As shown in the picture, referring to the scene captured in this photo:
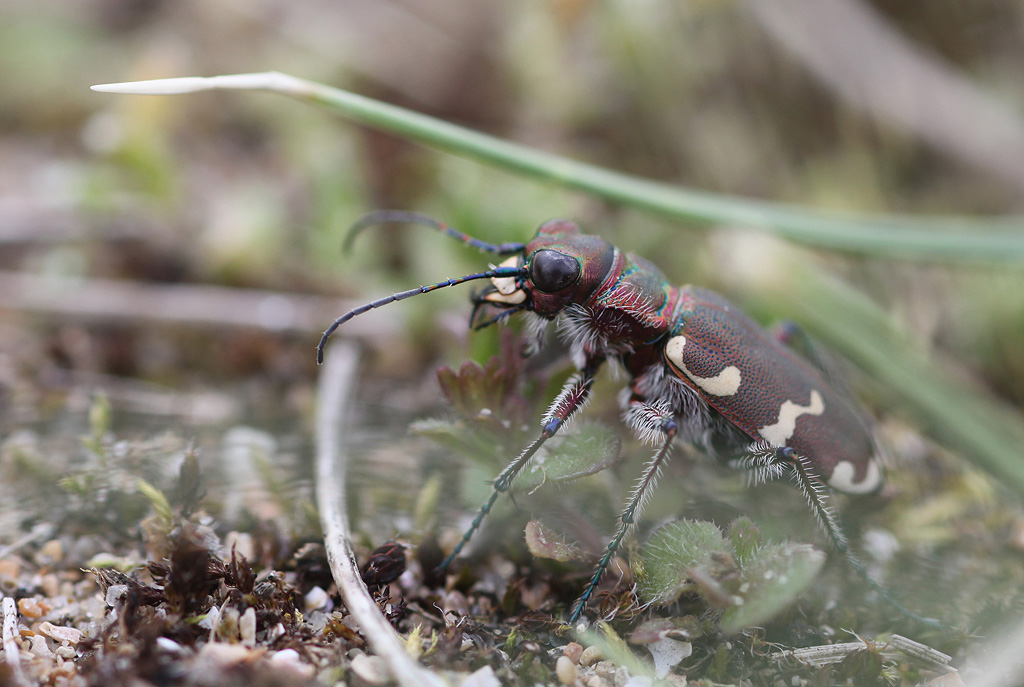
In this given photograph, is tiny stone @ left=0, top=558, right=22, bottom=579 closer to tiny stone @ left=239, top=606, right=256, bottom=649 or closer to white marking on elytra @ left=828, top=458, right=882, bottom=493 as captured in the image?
tiny stone @ left=239, top=606, right=256, bottom=649

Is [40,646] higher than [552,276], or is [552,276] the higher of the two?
[552,276]

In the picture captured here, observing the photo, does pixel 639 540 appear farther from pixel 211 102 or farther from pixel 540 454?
pixel 211 102

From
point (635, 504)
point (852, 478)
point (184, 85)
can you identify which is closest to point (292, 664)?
point (635, 504)

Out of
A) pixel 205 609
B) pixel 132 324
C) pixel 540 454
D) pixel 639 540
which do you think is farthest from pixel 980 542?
pixel 132 324

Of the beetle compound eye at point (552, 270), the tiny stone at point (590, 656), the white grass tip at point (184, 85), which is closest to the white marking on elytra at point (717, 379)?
the beetle compound eye at point (552, 270)

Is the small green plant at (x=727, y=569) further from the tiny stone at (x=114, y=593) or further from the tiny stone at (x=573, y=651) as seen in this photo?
the tiny stone at (x=114, y=593)

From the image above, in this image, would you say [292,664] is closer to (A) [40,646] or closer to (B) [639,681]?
(A) [40,646]

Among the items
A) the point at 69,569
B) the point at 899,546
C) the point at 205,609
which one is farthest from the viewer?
the point at 899,546
